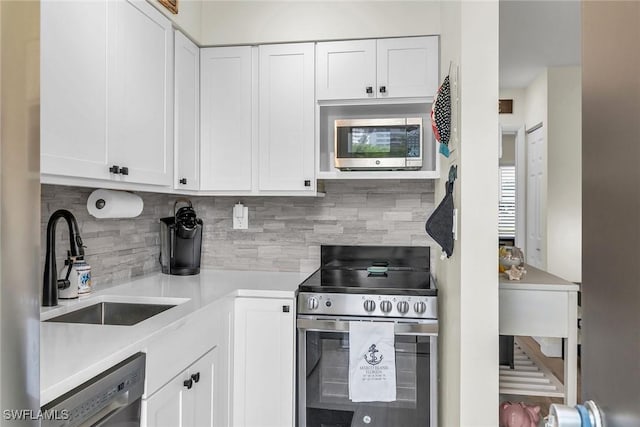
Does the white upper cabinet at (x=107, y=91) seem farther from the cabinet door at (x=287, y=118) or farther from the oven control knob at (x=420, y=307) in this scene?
the oven control knob at (x=420, y=307)

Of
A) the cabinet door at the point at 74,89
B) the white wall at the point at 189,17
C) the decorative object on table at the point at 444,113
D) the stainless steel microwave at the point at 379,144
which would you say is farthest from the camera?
the stainless steel microwave at the point at 379,144

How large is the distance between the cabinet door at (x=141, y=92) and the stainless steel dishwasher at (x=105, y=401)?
860mm

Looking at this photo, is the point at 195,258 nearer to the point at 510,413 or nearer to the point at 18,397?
the point at 510,413

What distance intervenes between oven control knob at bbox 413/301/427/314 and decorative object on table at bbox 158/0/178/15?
1.93m

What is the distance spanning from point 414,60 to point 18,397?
2.47 metres

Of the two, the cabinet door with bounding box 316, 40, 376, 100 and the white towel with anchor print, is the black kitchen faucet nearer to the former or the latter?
the white towel with anchor print

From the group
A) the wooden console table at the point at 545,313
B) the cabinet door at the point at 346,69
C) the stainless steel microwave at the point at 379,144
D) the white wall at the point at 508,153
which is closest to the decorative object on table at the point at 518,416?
the wooden console table at the point at 545,313

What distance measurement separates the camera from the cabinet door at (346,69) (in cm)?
253

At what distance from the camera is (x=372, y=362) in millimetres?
2211

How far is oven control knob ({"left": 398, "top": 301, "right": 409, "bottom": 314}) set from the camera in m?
2.21

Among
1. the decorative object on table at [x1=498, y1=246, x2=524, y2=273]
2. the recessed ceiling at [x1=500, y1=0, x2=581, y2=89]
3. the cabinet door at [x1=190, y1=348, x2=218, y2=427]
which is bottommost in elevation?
the cabinet door at [x1=190, y1=348, x2=218, y2=427]

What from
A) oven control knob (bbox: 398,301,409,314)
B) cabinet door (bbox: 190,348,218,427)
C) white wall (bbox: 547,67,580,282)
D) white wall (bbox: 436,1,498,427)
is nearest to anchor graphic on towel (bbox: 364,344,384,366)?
oven control knob (bbox: 398,301,409,314)

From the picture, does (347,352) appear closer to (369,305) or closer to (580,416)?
(369,305)

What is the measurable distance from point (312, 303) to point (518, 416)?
1.10 m
